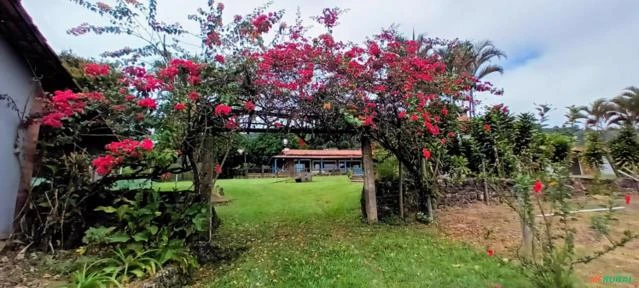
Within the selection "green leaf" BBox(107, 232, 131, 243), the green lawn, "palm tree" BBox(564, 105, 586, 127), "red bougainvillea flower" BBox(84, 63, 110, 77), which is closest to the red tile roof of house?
the green lawn

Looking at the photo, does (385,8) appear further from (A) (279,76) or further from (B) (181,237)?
(B) (181,237)

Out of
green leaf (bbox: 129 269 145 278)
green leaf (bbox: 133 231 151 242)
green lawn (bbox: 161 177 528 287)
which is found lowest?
green lawn (bbox: 161 177 528 287)

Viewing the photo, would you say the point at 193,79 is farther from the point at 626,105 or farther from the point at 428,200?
the point at 626,105

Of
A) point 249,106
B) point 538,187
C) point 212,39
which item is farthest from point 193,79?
point 538,187

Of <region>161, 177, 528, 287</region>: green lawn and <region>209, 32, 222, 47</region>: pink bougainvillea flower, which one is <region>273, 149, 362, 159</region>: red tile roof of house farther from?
<region>209, 32, 222, 47</region>: pink bougainvillea flower

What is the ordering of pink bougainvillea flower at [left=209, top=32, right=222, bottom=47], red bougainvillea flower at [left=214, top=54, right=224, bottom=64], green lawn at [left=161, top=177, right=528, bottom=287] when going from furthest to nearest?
pink bougainvillea flower at [left=209, top=32, right=222, bottom=47] → red bougainvillea flower at [left=214, top=54, right=224, bottom=64] → green lawn at [left=161, top=177, right=528, bottom=287]

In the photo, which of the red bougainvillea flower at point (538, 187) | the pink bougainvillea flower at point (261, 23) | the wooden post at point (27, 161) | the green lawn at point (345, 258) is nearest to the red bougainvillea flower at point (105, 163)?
the wooden post at point (27, 161)

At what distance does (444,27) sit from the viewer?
37.8 ft

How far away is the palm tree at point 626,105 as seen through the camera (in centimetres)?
1808

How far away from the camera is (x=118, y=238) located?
4465 mm

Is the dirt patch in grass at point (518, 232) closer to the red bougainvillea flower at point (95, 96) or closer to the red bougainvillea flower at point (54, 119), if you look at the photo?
the red bougainvillea flower at point (95, 96)

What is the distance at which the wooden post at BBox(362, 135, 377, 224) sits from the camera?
7.98 m

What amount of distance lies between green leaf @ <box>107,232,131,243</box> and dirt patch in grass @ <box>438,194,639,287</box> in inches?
202

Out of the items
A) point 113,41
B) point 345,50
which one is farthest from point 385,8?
point 113,41
